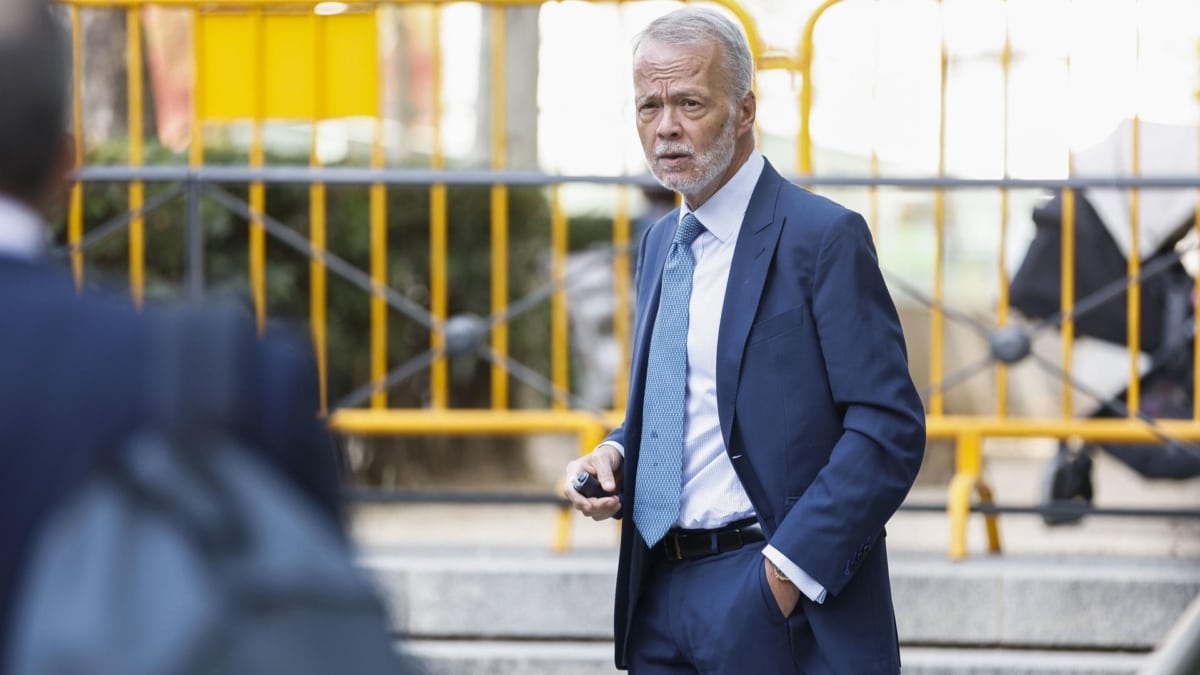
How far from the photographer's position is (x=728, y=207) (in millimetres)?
3461

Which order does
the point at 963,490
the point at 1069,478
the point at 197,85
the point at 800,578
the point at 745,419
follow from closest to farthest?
the point at 800,578 → the point at 745,419 → the point at 963,490 → the point at 197,85 → the point at 1069,478

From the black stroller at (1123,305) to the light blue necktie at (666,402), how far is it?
330 cm

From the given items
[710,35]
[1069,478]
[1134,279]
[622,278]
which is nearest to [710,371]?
[710,35]

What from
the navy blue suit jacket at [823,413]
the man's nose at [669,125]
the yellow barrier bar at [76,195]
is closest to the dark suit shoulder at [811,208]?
the navy blue suit jacket at [823,413]

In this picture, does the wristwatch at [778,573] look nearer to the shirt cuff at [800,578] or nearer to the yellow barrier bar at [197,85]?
the shirt cuff at [800,578]

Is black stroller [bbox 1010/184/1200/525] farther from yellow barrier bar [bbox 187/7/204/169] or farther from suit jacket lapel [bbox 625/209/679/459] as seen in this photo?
suit jacket lapel [bbox 625/209/679/459]

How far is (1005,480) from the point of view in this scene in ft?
34.8

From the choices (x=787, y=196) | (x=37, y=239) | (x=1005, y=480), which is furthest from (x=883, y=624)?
(x=1005, y=480)

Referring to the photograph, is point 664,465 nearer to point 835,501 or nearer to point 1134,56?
point 835,501

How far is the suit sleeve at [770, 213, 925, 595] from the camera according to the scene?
3176 mm

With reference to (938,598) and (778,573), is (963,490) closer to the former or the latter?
(938,598)

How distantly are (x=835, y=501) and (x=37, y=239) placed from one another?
1766mm

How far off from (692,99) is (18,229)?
1.89 m

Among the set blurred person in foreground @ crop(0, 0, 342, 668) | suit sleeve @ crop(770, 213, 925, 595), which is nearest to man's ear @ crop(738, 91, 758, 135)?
suit sleeve @ crop(770, 213, 925, 595)
